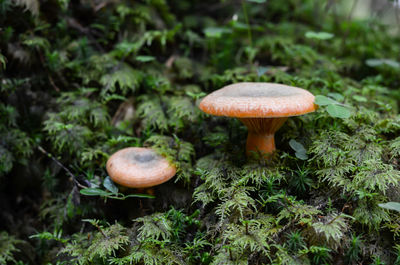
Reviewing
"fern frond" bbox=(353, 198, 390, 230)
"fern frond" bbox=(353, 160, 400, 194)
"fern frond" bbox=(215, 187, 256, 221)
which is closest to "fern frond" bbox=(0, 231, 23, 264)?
"fern frond" bbox=(215, 187, 256, 221)

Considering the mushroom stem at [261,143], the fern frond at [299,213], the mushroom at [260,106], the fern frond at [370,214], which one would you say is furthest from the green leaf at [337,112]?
the fern frond at [299,213]

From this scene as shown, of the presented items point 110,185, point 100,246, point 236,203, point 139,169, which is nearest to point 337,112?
point 236,203

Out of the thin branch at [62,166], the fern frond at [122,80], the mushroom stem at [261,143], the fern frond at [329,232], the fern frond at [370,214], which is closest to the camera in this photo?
the fern frond at [329,232]

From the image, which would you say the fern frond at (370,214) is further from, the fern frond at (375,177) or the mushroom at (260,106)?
the mushroom at (260,106)

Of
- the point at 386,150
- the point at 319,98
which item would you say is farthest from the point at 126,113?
the point at 386,150

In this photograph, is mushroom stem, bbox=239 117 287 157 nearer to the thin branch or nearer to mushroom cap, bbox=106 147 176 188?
mushroom cap, bbox=106 147 176 188
